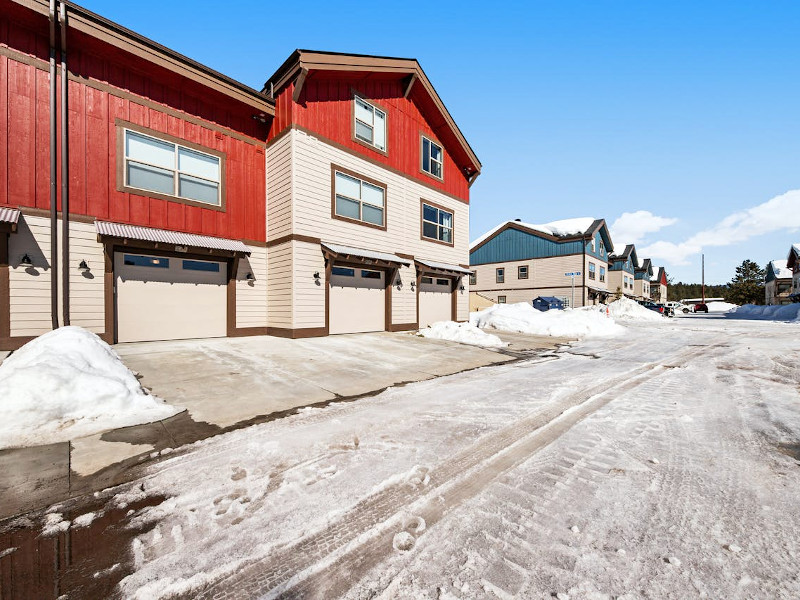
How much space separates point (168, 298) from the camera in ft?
31.7

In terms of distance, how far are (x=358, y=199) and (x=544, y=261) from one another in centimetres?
2626

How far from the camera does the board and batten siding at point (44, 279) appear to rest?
297 inches

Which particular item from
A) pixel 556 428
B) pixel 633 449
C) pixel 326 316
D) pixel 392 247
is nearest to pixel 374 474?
pixel 556 428

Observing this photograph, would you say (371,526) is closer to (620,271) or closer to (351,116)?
(351,116)

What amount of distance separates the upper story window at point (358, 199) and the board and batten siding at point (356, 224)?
0.21 meters

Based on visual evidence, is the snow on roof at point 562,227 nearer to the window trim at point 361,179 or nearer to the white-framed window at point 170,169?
the window trim at point 361,179

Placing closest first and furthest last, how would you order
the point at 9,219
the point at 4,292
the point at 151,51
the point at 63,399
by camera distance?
1. the point at 63,399
2. the point at 9,219
3. the point at 4,292
4. the point at 151,51

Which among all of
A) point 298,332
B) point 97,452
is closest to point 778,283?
point 298,332

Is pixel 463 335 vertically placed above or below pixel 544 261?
below

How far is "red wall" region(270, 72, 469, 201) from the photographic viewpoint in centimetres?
1122

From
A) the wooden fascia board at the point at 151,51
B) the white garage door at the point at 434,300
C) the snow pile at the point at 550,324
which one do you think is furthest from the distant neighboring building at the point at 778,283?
the wooden fascia board at the point at 151,51

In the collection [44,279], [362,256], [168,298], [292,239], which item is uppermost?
[292,239]

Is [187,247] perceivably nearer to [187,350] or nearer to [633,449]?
[187,350]

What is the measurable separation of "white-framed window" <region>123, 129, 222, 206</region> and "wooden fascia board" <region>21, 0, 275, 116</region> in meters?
2.01
